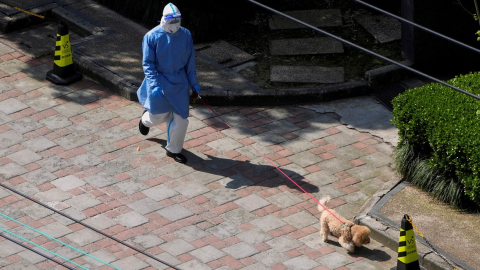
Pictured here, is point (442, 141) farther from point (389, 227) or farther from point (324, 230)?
point (324, 230)

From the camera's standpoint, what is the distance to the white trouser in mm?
9977

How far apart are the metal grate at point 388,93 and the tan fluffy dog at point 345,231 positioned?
9.57 feet

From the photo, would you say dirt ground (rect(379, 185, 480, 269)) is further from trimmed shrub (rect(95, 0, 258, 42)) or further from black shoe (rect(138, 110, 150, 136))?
trimmed shrub (rect(95, 0, 258, 42))

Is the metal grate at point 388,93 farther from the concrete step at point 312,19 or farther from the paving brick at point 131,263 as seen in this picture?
the paving brick at point 131,263

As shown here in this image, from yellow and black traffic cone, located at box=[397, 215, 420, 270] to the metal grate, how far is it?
340 cm

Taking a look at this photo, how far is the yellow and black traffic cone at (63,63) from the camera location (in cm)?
1157

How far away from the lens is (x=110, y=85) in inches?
457

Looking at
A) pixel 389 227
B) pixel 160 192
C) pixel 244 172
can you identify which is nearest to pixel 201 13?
pixel 244 172

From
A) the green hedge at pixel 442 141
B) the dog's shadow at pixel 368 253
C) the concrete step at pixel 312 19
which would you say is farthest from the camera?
the concrete step at pixel 312 19

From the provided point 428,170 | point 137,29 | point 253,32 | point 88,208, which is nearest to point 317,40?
point 253,32

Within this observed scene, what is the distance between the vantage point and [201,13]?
1271cm

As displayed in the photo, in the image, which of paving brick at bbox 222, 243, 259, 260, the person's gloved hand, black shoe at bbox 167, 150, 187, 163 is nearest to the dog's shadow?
paving brick at bbox 222, 243, 259, 260

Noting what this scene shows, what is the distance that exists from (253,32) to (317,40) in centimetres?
96

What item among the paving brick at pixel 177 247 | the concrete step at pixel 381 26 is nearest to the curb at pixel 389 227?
the paving brick at pixel 177 247
